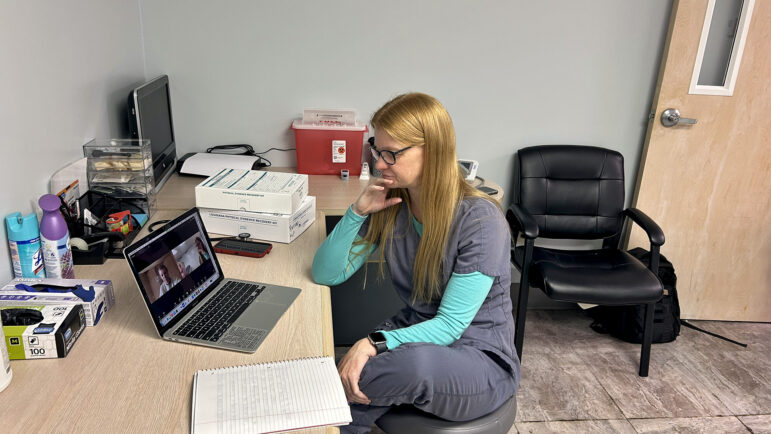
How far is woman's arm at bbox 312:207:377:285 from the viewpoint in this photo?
1491 mm

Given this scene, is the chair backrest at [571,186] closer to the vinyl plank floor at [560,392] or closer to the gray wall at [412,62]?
the gray wall at [412,62]

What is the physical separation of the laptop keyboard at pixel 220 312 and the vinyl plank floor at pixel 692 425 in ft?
5.18

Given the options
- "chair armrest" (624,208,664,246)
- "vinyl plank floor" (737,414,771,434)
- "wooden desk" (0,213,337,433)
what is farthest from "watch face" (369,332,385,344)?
"vinyl plank floor" (737,414,771,434)

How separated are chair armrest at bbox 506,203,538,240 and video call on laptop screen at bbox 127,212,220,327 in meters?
1.30

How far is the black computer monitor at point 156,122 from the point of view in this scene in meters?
1.91

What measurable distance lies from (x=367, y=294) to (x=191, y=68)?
1.31 meters

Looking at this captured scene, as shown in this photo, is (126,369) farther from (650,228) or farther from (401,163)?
(650,228)

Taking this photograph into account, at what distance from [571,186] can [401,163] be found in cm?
151

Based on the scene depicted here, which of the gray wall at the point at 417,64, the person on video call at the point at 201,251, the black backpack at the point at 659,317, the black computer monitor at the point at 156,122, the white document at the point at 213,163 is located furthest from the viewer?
the black backpack at the point at 659,317

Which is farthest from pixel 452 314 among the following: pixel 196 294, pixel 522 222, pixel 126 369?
pixel 522 222

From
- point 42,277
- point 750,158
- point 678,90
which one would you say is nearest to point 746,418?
point 750,158

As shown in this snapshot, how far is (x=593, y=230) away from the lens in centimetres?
266

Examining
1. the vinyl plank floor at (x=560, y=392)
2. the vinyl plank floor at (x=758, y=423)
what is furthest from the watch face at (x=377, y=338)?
the vinyl plank floor at (x=758, y=423)

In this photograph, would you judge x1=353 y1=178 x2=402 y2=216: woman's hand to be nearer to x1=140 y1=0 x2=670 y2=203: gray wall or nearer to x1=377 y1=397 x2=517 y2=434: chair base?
x1=377 y1=397 x2=517 y2=434: chair base
